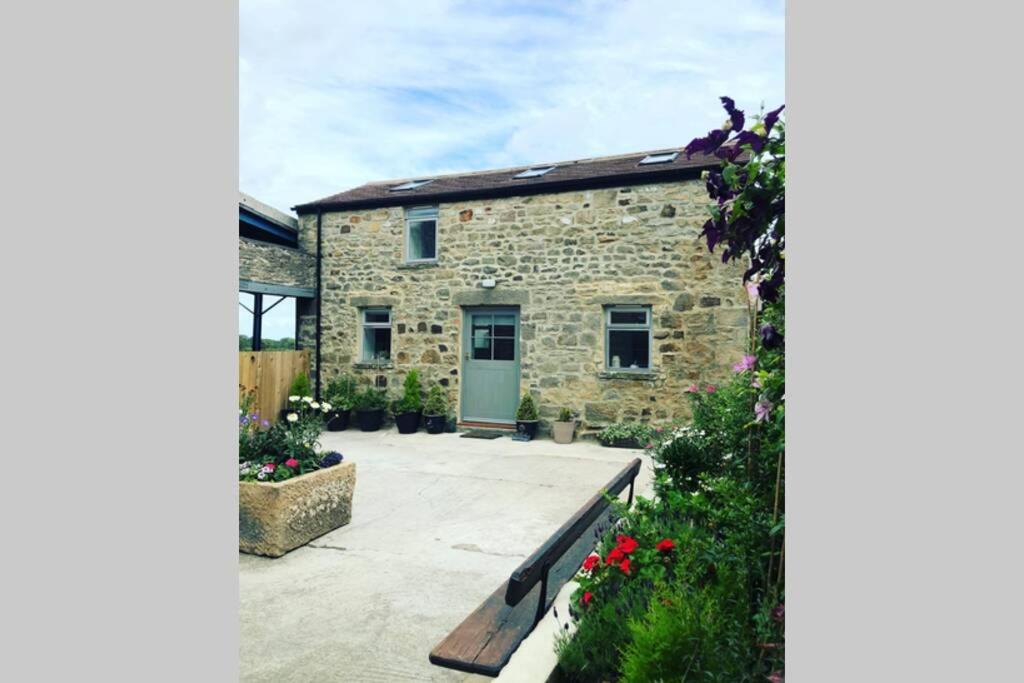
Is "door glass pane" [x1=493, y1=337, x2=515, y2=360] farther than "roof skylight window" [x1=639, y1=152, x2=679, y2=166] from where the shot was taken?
Yes

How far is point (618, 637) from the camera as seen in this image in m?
2.28

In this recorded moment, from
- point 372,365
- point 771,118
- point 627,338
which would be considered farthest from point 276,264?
point 771,118

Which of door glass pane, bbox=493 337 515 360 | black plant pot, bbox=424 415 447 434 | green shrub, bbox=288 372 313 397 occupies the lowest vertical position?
black plant pot, bbox=424 415 447 434

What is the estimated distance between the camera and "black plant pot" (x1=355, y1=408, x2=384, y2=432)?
10594 mm

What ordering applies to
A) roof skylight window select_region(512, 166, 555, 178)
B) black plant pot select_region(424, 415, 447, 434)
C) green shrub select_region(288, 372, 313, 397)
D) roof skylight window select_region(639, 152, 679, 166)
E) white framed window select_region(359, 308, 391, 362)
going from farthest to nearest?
1. white framed window select_region(359, 308, 391, 362)
2. roof skylight window select_region(512, 166, 555, 178)
3. green shrub select_region(288, 372, 313, 397)
4. black plant pot select_region(424, 415, 447, 434)
5. roof skylight window select_region(639, 152, 679, 166)

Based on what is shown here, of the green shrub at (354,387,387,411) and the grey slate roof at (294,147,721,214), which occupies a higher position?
the grey slate roof at (294,147,721,214)

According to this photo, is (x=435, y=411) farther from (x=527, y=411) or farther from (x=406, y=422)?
(x=527, y=411)

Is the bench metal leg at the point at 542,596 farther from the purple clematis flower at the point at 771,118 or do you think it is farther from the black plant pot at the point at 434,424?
the black plant pot at the point at 434,424

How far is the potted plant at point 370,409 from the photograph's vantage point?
1059 cm

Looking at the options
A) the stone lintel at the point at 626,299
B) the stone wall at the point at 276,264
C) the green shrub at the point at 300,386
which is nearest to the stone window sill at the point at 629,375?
the stone lintel at the point at 626,299

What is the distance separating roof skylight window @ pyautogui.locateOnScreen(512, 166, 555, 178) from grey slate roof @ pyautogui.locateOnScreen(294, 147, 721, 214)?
0.42 ft

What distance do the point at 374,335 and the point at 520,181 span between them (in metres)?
4.17

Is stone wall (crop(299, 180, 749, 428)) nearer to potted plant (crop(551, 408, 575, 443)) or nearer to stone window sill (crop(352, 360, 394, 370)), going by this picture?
stone window sill (crop(352, 360, 394, 370))

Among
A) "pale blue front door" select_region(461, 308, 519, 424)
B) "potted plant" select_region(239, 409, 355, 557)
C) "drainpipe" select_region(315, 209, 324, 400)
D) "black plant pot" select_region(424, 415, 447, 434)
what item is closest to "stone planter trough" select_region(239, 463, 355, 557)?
"potted plant" select_region(239, 409, 355, 557)
